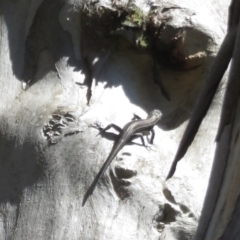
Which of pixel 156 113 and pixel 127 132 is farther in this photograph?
pixel 156 113

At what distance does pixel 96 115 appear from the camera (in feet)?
6.06

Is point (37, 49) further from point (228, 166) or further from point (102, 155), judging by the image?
point (228, 166)

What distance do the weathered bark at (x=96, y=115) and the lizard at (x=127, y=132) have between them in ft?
0.05

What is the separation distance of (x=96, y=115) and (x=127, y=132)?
11cm

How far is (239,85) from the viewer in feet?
4.21

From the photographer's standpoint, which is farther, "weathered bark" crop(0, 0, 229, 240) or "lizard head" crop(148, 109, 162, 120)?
"lizard head" crop(148, 109, 162, 120)

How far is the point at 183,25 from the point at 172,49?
0.08 meters

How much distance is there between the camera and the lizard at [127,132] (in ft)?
5.76

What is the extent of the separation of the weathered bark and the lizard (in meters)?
0.02

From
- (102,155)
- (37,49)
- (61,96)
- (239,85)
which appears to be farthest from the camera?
(37,49)

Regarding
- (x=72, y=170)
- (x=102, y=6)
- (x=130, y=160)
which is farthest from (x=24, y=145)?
(x=102, y=6)

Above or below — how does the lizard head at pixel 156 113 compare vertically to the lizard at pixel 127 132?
above

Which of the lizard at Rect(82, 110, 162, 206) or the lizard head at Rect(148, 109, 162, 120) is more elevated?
the lizard head at Rect(148, 109, 162, 120)

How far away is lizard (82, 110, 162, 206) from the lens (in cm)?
175
